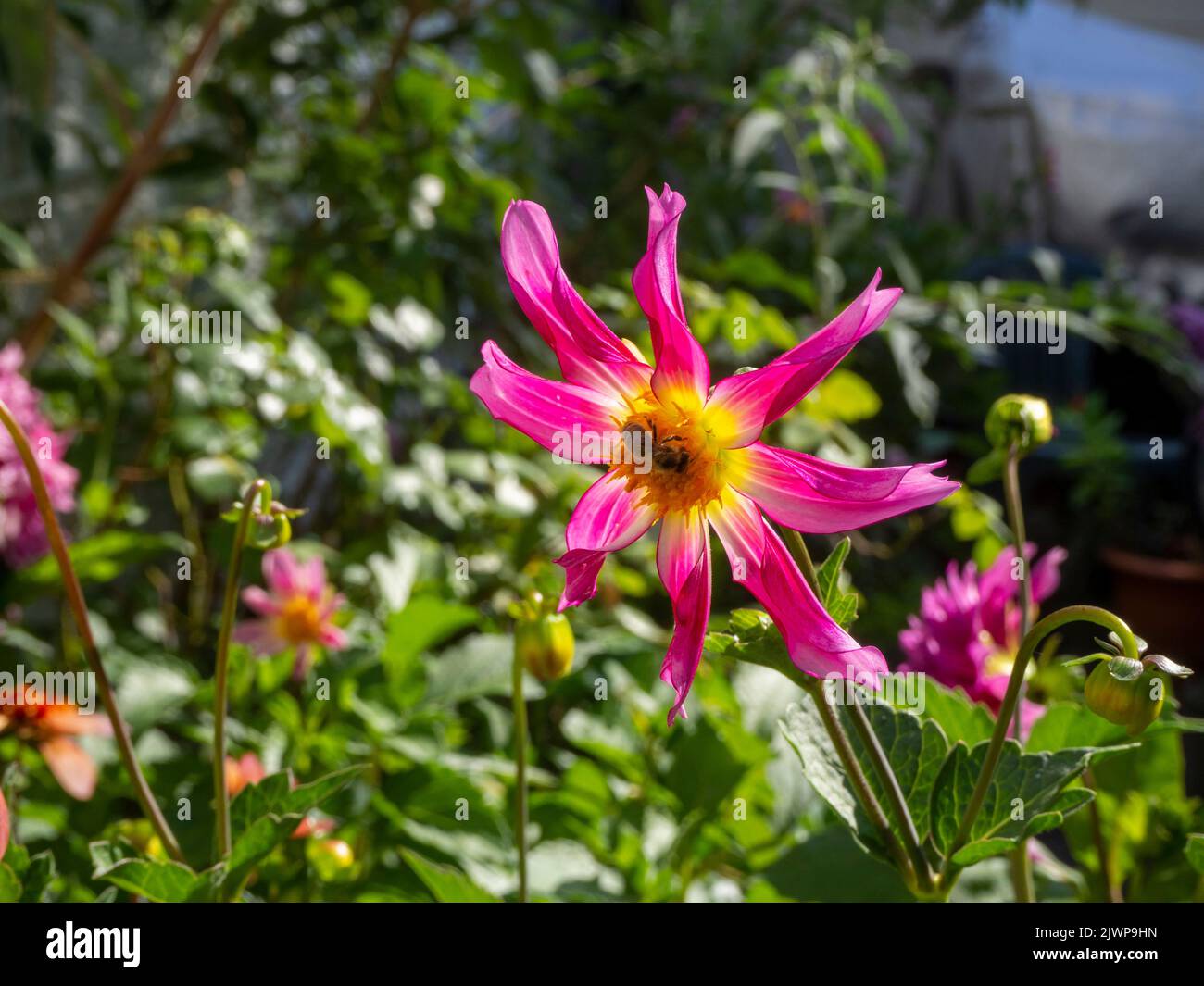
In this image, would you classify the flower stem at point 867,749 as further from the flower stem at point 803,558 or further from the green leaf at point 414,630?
the green leaf at point 414,630

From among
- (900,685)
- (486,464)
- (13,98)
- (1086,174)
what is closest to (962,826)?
(900,685)

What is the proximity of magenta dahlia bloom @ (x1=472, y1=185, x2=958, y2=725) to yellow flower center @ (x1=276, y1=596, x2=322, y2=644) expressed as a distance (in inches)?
21.6

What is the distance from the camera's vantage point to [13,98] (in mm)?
1401

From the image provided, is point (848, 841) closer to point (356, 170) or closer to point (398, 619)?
point (398, 619)

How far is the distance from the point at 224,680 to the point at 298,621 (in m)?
0.46

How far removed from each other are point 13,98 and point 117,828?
3.98ft

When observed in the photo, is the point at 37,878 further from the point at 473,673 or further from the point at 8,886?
the point at 473,673

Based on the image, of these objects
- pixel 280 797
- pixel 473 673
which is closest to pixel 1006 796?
pixel 280 797

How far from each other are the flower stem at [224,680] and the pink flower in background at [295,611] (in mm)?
435

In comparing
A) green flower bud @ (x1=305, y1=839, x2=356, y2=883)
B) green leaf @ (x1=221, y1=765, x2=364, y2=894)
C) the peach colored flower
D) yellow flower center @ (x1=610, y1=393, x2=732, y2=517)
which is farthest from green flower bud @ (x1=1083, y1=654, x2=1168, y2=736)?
the peach colored flower

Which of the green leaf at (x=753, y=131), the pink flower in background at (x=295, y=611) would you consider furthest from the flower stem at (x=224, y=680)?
the green leaf at (x=753, y=131)

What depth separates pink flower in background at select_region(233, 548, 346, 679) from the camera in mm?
849

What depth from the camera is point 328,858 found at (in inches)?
20.6

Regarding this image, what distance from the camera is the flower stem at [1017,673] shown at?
1.04 ft
